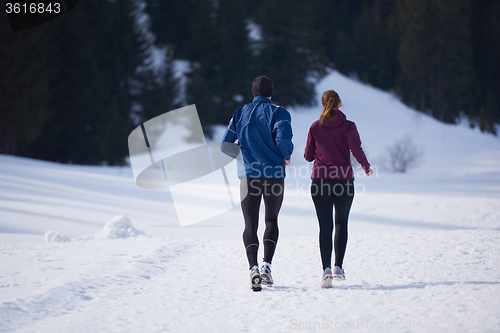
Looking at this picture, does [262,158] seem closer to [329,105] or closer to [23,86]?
[329,105]

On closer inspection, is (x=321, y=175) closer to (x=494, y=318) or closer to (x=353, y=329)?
(x=353, y=329)

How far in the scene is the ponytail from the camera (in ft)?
11.6

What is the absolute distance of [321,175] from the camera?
3.51 m

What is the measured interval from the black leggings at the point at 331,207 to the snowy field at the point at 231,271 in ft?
1.05

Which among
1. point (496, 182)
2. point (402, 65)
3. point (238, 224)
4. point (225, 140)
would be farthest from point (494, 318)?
point (402, 65)

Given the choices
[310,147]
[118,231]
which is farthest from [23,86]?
[310,147]

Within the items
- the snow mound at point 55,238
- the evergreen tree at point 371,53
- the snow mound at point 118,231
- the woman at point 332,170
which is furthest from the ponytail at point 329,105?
the evergreen tree at point 371,53

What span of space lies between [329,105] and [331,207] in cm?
79

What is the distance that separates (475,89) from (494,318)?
39.7 metres

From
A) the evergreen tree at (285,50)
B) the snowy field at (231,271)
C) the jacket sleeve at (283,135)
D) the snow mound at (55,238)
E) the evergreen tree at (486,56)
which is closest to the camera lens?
the snowy field at (231,271)

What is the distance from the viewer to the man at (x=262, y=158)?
3.48 meters

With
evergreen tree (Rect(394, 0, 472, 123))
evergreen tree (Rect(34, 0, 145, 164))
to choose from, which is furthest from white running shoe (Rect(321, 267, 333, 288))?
evergreen tree (Rect(394, 0, 472, 123))

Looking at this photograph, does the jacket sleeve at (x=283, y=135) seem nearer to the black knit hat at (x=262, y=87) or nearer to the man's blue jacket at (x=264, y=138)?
the man's blue jacket at (x=264, y=138)

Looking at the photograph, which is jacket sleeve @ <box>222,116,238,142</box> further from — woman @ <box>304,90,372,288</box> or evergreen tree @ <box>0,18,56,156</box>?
evergreen tree @ <box>0,18,56,156</box>
